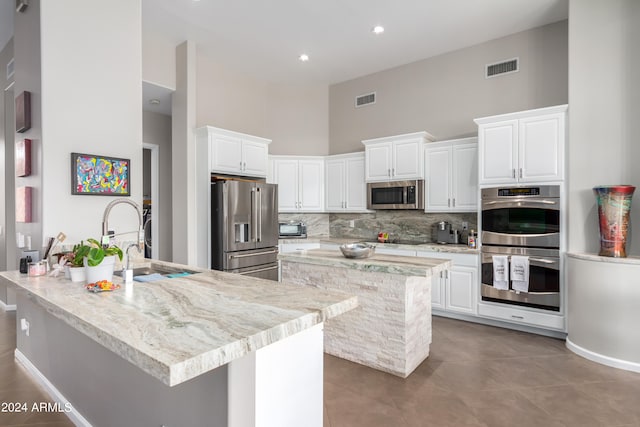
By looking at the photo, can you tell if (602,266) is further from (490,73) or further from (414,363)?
(490,73)

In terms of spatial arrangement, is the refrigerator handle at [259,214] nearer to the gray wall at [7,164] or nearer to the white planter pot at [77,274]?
the white planter pot at [77,274]

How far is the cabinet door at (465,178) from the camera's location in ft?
14.0

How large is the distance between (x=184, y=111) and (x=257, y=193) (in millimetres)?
1466

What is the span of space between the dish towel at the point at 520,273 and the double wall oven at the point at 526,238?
1.3 inches

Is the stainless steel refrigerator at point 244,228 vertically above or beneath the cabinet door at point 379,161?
beneath

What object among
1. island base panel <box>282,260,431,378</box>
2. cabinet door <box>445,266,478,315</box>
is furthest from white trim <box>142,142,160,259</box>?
cabinet door <box>445,266,478,315</box>

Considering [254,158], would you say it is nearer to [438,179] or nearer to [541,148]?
[438,179]

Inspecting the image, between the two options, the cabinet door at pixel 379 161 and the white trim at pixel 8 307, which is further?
the cabinet door at pixel 379 161

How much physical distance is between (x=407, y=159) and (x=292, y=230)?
84.5 inches

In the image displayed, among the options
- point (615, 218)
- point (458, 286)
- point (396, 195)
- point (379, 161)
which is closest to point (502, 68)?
point (379, 161)

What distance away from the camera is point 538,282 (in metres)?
3.59

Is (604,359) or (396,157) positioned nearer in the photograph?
(604,359)

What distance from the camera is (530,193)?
3.65 m

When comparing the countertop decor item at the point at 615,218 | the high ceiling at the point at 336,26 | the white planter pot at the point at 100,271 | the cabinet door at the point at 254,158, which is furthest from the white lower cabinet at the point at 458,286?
the white planter pot at the point at 100,271
